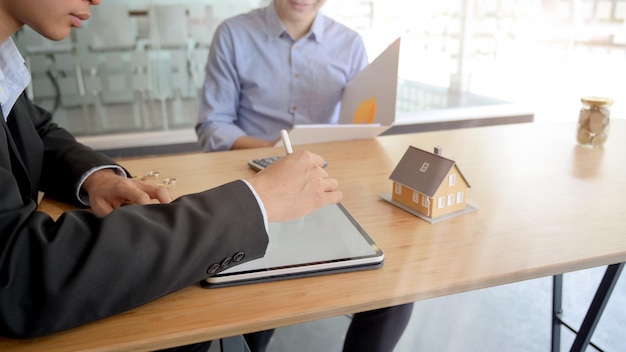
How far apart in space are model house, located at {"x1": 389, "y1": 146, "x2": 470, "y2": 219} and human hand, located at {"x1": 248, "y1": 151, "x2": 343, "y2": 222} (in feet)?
0.66

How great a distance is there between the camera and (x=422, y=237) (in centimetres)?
85

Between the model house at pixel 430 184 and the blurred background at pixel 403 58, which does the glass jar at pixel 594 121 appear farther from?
the blurred background at pixel 403 58

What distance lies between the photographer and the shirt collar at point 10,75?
0.90 metres

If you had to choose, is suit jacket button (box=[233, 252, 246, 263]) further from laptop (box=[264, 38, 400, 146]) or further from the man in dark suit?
laptop (box=[264, 38, 400, 146])

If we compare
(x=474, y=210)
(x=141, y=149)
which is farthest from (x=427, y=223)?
(x=141, y=149)

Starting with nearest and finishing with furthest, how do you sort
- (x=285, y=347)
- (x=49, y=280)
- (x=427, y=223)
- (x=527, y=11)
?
1. (x=49, y=280)
2. (x=427, y=223)
3. (x=285, y=347)
4. (x=527, y=11)

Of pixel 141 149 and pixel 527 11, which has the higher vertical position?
pixel 527 11

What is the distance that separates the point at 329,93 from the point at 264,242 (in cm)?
115

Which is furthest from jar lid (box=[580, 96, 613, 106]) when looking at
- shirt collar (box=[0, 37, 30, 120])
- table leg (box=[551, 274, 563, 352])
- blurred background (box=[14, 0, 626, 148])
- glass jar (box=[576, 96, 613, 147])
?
blurred background (box=[14, 0, 626, 148])

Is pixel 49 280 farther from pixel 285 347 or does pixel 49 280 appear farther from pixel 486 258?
pixel 285 347

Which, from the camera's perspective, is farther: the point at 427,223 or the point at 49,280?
the point at 427,223

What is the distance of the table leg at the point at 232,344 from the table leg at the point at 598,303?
0.81 metres

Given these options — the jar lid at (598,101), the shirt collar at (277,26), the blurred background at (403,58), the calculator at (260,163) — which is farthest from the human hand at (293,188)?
the blurred background at (403,58)

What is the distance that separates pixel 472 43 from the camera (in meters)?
3.73
